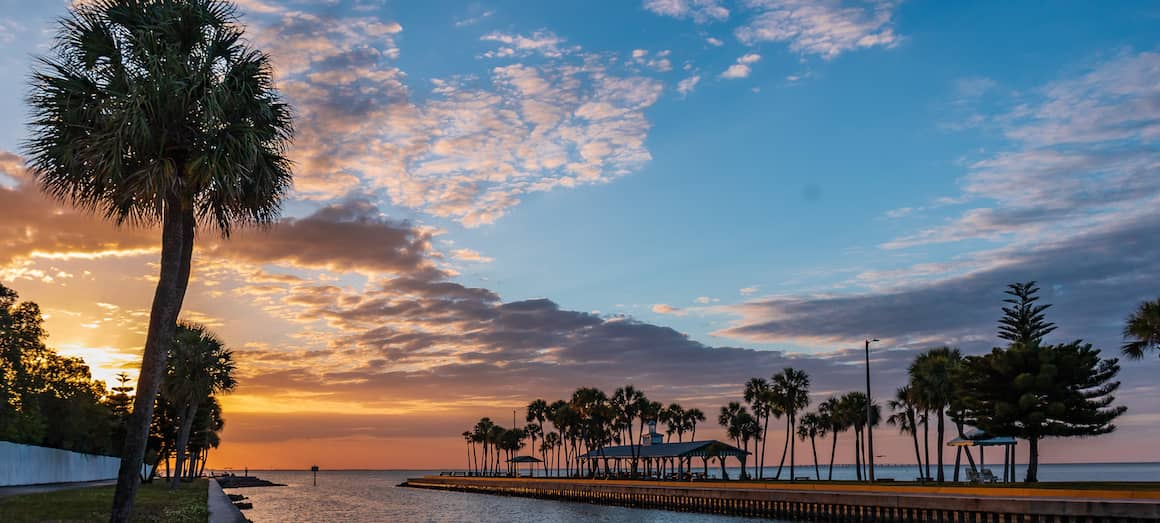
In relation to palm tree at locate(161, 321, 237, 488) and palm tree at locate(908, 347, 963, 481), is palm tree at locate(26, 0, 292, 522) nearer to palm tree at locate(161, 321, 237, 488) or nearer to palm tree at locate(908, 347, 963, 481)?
palm tree at locate(161, 321, 237, 488)

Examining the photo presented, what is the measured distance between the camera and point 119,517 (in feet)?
53.3

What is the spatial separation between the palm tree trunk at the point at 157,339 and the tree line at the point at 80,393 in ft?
1.53

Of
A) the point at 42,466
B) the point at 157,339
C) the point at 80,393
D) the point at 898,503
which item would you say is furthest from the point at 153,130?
the point at 80,393

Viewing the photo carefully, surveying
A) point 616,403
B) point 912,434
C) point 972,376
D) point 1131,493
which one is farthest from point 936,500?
point 616,403

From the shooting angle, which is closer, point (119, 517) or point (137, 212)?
point (119, 517)

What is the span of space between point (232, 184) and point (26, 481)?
49.9 meters

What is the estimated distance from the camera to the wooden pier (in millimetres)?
33469

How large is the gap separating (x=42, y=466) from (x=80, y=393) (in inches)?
1221

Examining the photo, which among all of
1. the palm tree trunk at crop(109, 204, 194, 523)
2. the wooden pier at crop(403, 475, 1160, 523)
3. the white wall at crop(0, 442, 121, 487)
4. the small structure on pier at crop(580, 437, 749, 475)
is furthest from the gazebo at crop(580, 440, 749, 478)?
the palm tree trunk at crop(109, 204, 194, 523)

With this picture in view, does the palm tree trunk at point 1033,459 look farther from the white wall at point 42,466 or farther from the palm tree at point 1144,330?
the white wall at point 42,466

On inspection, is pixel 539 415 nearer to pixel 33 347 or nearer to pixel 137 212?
pixel 33 347

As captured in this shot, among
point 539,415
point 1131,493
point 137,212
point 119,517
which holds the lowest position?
point 539,415

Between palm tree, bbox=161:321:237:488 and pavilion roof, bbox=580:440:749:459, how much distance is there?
5427cm

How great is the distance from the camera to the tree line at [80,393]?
48375mm
